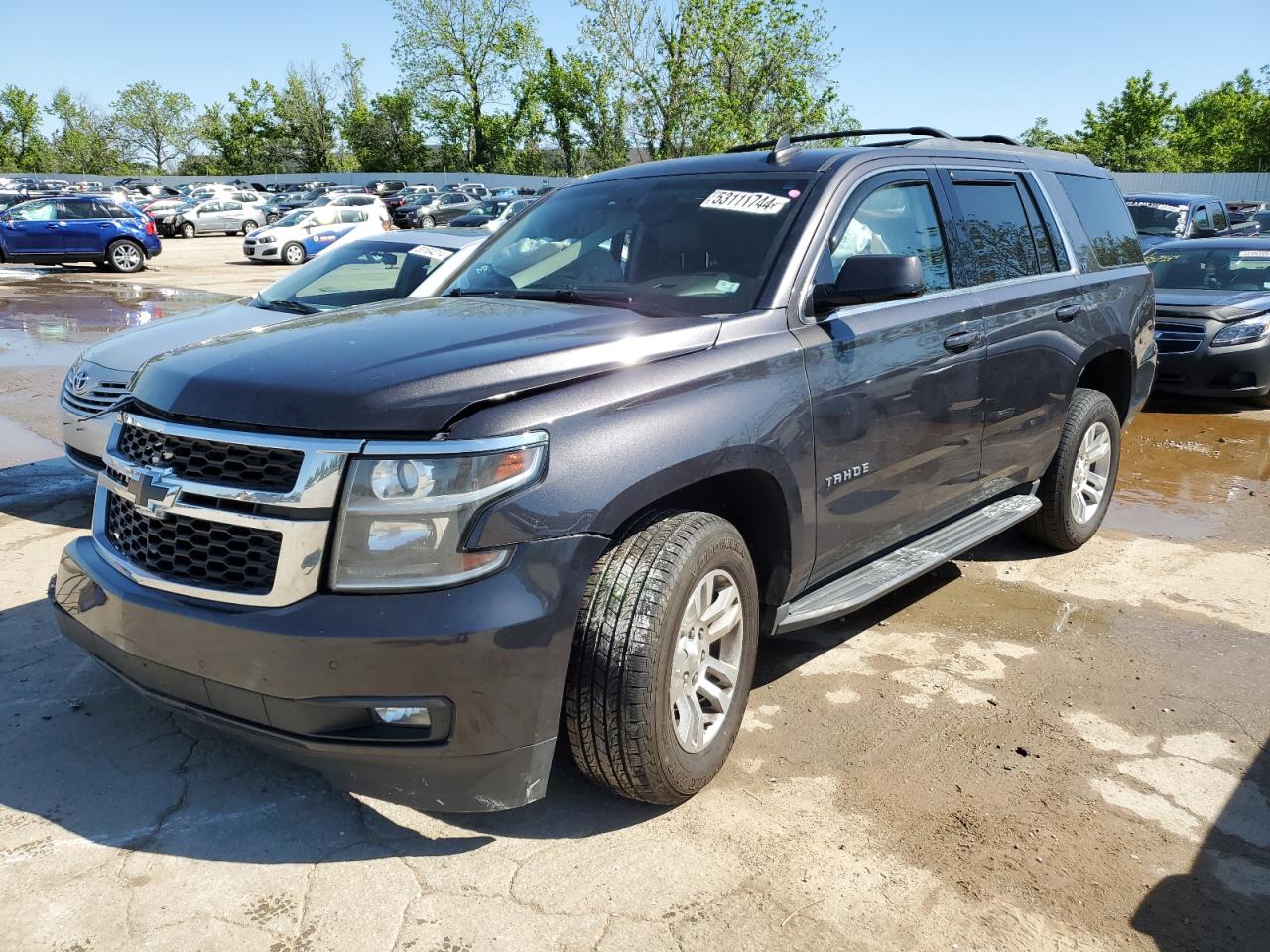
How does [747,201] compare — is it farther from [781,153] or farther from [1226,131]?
[1226,131]

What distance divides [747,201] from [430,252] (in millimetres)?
4448

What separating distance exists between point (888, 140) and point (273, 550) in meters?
3.14

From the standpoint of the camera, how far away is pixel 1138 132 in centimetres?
6762

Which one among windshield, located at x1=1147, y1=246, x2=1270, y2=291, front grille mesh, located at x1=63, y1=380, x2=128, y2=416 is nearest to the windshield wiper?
front grille mesh, located at x1=63, y1=380, x2=128, y2=416

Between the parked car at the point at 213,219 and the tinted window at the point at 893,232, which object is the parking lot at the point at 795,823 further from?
the parked car at the point at 213,219

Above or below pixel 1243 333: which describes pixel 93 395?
below

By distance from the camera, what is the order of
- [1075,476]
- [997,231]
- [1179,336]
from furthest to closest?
[1179,336]
[1075,476]
[997,231]

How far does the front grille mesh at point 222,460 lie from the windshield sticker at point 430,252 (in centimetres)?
492

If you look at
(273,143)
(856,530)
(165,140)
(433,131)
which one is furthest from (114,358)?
(165,140)

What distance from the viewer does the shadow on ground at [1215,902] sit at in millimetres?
2531

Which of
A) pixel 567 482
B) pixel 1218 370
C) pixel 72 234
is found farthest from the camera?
pixel 72 234

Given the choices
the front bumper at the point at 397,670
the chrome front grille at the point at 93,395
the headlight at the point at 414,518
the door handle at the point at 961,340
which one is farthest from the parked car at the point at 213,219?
the headlight at the point at 414,518

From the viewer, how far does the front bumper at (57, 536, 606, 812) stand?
240 centimetres

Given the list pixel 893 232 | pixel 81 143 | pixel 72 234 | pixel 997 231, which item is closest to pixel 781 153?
pixel 893 232
